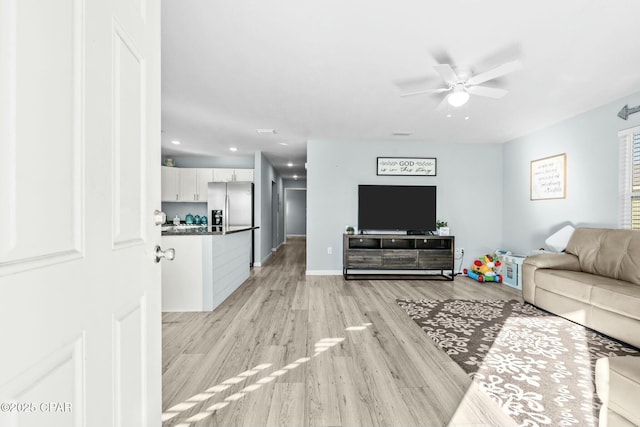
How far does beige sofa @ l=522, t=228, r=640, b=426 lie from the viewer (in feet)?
8.27

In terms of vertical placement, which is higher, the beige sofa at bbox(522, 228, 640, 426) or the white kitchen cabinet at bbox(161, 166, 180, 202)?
the white kitchen cabinet at bbox(161, 166, 180, 202)

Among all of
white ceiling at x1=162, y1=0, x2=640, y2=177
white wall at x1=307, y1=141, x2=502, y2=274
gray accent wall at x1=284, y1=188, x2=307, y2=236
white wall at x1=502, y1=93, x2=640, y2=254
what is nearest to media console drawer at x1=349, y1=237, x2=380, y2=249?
white wall at x1=307, y1=141, x2=502, y2=274

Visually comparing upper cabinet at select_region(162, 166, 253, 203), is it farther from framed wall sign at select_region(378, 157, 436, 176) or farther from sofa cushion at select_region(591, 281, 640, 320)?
sofa cushion at select_region(591, 281, 640, 320)

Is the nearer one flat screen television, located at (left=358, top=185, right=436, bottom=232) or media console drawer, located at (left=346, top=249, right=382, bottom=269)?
media console drawer, located at (left=346, top=249, right=382, bottom=269)

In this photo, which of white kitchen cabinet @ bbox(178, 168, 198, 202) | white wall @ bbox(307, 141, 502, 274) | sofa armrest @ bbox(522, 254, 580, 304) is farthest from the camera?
white kitchen cabinet @ bbox(178, 168, 198, 202)

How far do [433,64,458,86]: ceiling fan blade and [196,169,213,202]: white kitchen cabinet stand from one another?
549 cm

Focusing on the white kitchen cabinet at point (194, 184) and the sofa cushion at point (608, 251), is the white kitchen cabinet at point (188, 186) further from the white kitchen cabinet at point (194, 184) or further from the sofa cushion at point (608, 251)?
the sofa cushion at point (608, 251)

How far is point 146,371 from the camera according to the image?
3.48 ft

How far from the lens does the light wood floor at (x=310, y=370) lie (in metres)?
1.63

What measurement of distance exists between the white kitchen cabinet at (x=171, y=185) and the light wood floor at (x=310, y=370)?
13.1 ft

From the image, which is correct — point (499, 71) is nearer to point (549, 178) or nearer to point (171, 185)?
point (549, 178)

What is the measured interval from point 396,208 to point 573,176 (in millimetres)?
2453

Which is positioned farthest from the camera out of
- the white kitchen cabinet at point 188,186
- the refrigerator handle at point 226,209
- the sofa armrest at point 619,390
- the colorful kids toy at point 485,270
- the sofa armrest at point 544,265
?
the white kitchen cabinet at point 188,186

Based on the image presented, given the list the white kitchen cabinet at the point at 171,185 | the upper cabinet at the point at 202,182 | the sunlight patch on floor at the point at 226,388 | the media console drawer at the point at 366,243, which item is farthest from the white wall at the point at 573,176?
Result: the white kitchen cabinet at the point at 171,185
